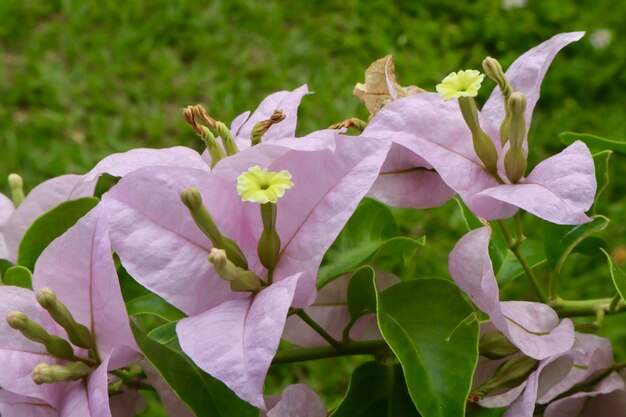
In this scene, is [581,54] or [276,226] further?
[581,54]

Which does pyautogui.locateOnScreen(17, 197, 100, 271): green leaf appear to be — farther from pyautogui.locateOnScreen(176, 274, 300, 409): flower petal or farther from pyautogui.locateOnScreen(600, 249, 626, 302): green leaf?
pyautogui.locateOnScreen(600, 249, 626, 302): green leaf

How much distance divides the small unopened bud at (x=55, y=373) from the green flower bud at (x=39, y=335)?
0.01m

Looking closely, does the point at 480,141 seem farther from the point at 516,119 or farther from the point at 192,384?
the point at 192,384

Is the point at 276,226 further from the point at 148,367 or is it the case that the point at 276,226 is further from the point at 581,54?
the point at 581,54

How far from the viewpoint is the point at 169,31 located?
2.25 m

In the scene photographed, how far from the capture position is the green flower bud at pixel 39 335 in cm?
47

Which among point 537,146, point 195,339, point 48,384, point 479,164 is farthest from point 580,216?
point 537,146

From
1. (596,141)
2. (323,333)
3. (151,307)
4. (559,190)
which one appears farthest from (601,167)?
(151,307)

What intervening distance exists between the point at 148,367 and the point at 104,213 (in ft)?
0.41

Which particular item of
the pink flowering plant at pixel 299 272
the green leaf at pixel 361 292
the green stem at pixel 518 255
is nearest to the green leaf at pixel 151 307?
the pink flowering plant at pixel 299 272

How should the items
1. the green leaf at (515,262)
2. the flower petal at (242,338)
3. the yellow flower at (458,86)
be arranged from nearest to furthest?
the flower petal at (242,338)
the yellow flower at (458,86)
the green leaf at (515,262)

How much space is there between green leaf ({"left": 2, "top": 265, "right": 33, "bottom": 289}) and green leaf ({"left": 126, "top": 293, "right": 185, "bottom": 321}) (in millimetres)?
69

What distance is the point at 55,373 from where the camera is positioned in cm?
48

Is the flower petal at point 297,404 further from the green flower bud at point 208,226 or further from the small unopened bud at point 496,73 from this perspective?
the small unopened bud at point 496,73
